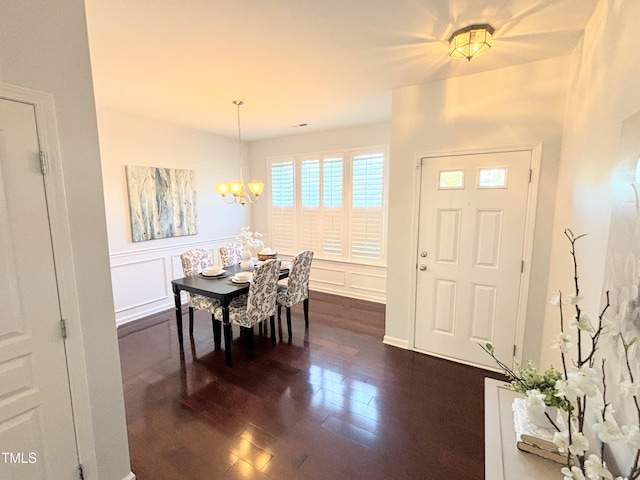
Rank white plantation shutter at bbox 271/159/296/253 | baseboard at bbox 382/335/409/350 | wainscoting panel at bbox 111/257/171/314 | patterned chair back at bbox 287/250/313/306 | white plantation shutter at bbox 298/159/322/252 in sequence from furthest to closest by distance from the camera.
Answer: white plantation shutter at bbox 271/159/296/253 < white plantation shutter at bbox 298/159/322/252 < wainscoting panel at bbox 111/257/171/314 < patterned chair back at bbox 287/250/313/306 < baseboard at bbox 382/335/409/350

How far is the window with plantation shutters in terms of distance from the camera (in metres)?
4.58

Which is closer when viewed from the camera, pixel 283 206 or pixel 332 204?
pixel 332 204

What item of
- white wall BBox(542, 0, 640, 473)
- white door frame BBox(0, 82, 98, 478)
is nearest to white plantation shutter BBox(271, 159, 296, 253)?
white wall BBox(542, 0, 640, 473)

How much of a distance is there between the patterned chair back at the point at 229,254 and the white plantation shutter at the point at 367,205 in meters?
1.86

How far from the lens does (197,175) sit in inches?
188

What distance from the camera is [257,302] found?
2.94m

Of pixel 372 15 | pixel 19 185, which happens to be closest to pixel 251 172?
pixel 372 15

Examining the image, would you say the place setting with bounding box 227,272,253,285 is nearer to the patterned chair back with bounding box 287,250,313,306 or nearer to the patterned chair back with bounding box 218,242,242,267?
the patterned chair back with bounding box 287,250,313,306

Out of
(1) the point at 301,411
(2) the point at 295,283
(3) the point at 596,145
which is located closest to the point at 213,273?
(2) the point at 295,283

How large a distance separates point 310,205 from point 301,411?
11.5 ft

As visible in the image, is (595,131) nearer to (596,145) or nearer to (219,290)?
(596,145)

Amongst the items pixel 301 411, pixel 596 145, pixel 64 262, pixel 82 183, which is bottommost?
pixel 301 411

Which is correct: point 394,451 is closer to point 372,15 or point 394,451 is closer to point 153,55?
point 372,15

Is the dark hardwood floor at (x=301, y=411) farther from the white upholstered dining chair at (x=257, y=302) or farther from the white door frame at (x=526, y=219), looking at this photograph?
the white door frame at (x=526, y=219)
